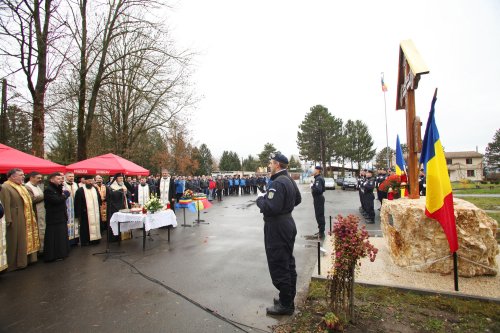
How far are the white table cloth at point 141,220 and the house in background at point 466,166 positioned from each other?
7496 cm

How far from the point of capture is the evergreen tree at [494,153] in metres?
72.9

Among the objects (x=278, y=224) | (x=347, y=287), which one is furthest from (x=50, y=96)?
(x=347, y=287)

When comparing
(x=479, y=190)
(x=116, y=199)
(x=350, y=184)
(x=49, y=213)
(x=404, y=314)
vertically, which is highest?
(x=116, y=199)

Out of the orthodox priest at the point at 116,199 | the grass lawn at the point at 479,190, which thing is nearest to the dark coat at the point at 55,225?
the orthodox priest at the point at 116,199

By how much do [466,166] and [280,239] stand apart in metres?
83.1

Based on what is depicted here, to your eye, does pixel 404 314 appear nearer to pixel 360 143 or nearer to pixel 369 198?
pixel 369 198

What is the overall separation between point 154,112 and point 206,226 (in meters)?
13.1

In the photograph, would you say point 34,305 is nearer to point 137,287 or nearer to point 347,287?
point 137,287

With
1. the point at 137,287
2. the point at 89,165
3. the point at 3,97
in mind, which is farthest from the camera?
the point at 3,97

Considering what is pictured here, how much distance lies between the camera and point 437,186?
14.8 ft

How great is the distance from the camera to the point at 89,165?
980 centimetres

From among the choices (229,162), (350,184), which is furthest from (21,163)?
(229,162)

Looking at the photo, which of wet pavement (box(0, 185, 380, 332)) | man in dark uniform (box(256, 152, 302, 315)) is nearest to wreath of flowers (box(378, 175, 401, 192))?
wet pavement (box(0, 185, 380, 332))

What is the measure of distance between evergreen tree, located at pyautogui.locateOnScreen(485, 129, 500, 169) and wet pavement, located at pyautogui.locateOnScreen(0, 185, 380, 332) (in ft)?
301
